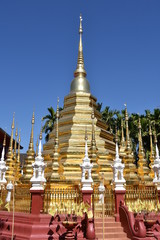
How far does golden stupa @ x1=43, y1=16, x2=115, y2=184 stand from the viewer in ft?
54.4

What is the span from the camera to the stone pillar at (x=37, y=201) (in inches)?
470

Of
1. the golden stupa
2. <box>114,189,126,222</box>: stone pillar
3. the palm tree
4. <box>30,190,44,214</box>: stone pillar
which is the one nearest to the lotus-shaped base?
<box>30,190,44,214</box>: stone pillar

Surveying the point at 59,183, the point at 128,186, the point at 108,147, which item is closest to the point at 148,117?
the point at 108,147

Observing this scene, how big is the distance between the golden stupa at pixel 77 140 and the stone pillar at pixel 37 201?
3.14 meters

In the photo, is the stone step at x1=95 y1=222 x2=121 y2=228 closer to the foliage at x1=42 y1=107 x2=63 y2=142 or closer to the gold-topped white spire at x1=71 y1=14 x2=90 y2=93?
the gold-topped white spire at x1=71 y1=14 x2=90 y2=93

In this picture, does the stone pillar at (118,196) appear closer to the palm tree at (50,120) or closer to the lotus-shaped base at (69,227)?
the lotus-shaped base at (69,227)

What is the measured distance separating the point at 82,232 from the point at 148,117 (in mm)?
28604

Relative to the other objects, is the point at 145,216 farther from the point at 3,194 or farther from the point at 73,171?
the point at 3,194

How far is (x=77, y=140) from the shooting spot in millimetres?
18703

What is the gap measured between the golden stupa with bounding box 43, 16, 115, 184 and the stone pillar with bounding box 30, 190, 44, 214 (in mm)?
3144

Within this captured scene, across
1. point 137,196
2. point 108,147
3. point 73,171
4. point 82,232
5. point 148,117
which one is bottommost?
point 82,232

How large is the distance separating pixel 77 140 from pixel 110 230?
8.00m

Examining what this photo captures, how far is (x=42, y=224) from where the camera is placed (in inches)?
436

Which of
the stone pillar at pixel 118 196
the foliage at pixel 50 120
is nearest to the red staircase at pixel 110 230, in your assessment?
the stone pillar at pixel 118 196
